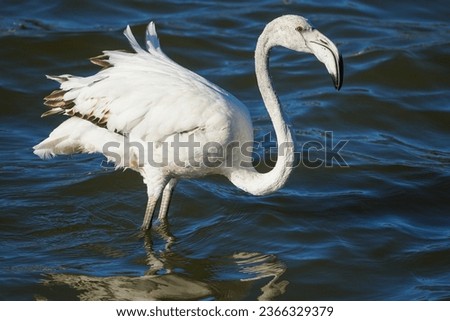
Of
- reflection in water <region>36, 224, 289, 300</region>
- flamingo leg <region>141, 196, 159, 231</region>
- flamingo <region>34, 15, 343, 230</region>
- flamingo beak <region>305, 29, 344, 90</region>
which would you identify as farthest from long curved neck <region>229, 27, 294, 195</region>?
flamingo leg <region>141, 196, 159, 231</region>

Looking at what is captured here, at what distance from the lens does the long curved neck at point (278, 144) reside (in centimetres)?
765

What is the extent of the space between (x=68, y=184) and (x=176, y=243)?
1741mm

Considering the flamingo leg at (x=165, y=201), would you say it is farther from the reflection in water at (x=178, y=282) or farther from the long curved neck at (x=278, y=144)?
the long curved neck at (x=278, y=144)

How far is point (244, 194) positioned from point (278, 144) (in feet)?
6.70

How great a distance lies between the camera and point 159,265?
26.8ft

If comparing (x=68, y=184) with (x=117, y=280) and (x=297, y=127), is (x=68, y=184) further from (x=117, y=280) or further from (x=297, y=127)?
(x=297, y=127)

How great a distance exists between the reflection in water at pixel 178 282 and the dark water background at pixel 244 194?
2 centimetres

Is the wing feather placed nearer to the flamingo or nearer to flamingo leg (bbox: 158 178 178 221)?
the flamingo

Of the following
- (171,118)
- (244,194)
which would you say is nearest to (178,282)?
(171,118)

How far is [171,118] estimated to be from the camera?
25.8ft

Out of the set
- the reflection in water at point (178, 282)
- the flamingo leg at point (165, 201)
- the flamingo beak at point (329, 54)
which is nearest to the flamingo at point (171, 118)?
the flamingo beak at point (329, 54)

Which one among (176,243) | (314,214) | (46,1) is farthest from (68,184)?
(46,1)

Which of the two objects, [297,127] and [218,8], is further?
[218,8]

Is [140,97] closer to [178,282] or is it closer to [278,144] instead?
[278,144]
